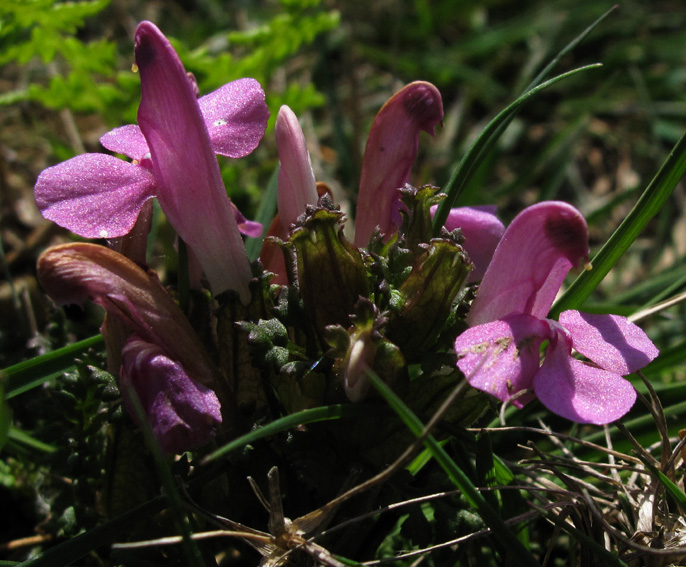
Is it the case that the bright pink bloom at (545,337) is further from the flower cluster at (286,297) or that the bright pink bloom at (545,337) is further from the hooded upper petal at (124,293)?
the hooded upper petal at (124,293)

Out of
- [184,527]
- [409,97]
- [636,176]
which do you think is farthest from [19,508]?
[636,176]

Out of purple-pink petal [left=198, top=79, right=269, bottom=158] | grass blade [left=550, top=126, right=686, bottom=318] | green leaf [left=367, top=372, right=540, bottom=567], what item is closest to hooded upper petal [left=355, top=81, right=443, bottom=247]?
purple-pink petal [left=198, top=79, right=269, bottom=158]

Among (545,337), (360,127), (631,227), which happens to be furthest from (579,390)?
(360,127)

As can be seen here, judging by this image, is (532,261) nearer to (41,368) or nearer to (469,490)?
(469,490)

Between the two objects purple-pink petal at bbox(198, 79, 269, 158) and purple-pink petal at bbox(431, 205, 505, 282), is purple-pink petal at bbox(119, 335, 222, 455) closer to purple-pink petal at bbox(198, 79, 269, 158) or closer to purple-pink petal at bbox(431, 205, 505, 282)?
purple-pink petal at bbox(198, 79, 269, 158)

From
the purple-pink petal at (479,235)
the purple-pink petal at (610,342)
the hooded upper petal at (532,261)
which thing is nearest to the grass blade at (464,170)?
the purple-pink petal at (479,235)

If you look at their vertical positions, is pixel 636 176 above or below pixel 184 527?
below

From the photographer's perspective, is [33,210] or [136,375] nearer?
[136,375]

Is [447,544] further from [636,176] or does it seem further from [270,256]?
[636,176]
